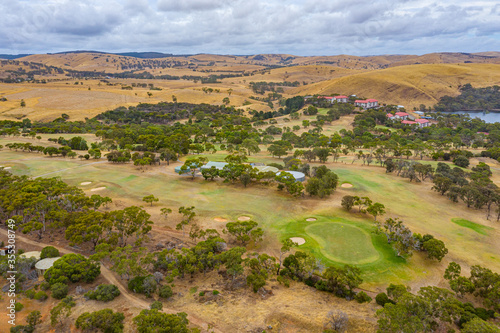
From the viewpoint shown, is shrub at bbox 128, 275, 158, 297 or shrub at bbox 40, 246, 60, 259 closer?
shrub at bbox 128, 275, 158, 297

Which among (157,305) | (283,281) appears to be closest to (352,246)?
(283,281)

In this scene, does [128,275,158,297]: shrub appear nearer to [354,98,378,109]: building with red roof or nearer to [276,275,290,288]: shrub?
[276,275,290,288]: shrub

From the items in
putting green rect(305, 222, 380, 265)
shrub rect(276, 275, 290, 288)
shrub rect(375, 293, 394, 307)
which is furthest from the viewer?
putting green rect(305, 222, 380, 265)

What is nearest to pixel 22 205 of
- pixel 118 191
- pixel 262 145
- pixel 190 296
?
pixel 118 191

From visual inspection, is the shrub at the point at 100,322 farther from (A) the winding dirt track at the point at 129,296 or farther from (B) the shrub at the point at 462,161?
(B) the shrub at the point at 462,161

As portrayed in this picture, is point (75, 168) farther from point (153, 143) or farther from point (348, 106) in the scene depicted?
point (348, 106)

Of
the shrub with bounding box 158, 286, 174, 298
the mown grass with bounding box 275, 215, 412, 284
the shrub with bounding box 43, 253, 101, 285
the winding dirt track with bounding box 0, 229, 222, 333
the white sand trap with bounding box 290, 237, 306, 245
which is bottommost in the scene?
the mown grass with bounding box 275, 215, 412, 284

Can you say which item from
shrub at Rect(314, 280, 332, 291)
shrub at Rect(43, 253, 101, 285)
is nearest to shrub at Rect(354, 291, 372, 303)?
shrub at Rect(314, 280, 332, 291)
